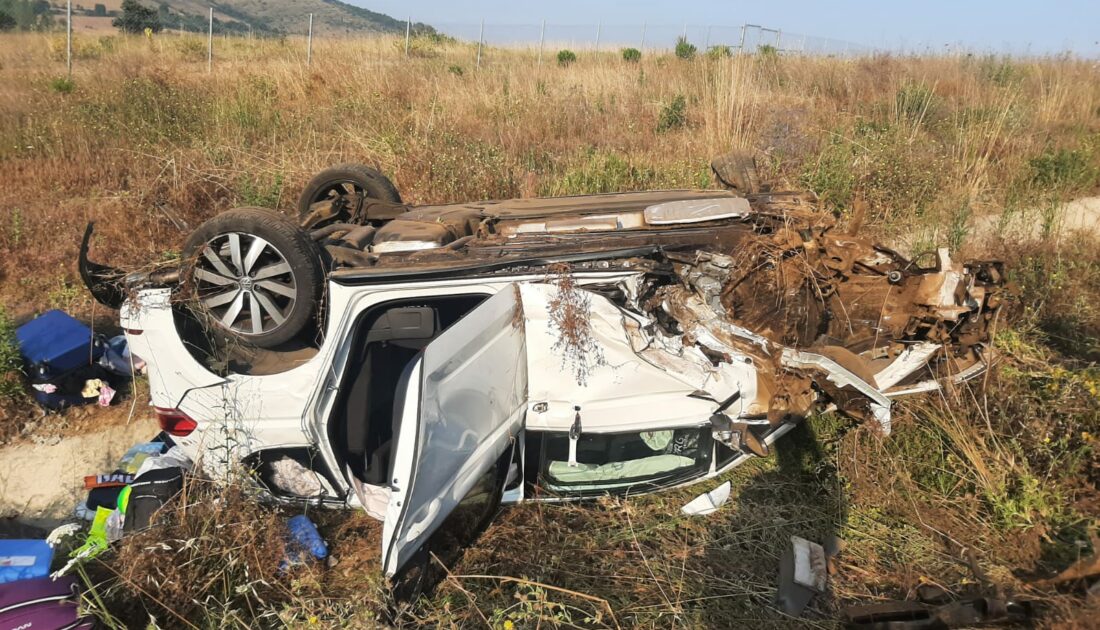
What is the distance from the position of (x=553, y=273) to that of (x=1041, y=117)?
9.56m

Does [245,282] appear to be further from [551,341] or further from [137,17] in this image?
[137,17]

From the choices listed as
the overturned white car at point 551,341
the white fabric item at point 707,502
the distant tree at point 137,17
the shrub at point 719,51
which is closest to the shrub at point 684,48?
the shrub at point 719,51

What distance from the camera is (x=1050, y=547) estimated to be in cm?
294

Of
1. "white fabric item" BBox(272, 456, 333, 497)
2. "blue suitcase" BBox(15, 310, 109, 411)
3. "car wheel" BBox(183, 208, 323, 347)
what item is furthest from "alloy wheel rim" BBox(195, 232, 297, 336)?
"blue suitcase" BBox(15, 310, 109, 411)

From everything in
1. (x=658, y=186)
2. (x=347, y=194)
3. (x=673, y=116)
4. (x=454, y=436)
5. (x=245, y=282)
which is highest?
(x=673, y=116)

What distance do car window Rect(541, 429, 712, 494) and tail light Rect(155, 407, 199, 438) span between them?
5.76ft

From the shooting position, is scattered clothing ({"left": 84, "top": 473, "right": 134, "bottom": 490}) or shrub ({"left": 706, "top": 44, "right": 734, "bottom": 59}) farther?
shrub ({"left": 706, "top": 44, "right": 734, "bottom": 59})

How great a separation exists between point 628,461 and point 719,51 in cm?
843

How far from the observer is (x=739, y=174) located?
14.6 ft

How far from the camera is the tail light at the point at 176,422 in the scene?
3107 millimetres

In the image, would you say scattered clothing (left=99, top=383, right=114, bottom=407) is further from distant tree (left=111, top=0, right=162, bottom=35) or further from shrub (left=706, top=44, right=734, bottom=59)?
distant tree (left=111, top=0, right=162, bottom=35)

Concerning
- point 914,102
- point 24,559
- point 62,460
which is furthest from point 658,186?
point 24,559

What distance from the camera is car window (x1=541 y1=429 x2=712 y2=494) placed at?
320 cm

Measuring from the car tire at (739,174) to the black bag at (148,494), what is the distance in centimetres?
382
